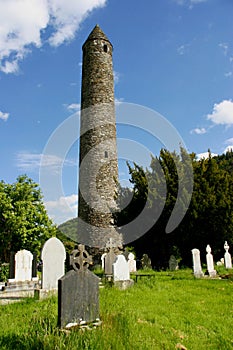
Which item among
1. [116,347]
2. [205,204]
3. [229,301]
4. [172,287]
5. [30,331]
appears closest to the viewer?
[116,347]

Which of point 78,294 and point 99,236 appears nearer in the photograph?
point 78,294

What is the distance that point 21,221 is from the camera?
873 inches

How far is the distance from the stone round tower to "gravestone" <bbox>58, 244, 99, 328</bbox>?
1567 cm

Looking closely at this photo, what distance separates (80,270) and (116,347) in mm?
1355

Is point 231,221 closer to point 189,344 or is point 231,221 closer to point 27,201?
point 189,344

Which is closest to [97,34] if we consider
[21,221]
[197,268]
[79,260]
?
[21,221]

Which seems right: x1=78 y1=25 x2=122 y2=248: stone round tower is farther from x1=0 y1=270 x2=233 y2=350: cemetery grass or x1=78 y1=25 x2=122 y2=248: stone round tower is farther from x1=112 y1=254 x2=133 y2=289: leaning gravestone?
x1=0 y1=270 x2=233 y2=350: cemetery grass

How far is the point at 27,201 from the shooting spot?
2362 cm

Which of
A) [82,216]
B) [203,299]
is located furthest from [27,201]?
[203,299]

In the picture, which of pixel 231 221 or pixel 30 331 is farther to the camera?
pixel 231 221

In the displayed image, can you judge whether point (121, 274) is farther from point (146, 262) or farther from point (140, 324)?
point (146, 262)

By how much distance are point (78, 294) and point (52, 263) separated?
12.1 ft

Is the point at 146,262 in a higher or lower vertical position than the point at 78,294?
lower

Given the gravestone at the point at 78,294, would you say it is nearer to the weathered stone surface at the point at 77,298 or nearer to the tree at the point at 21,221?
the weathered stone surface at the point at 77,298
